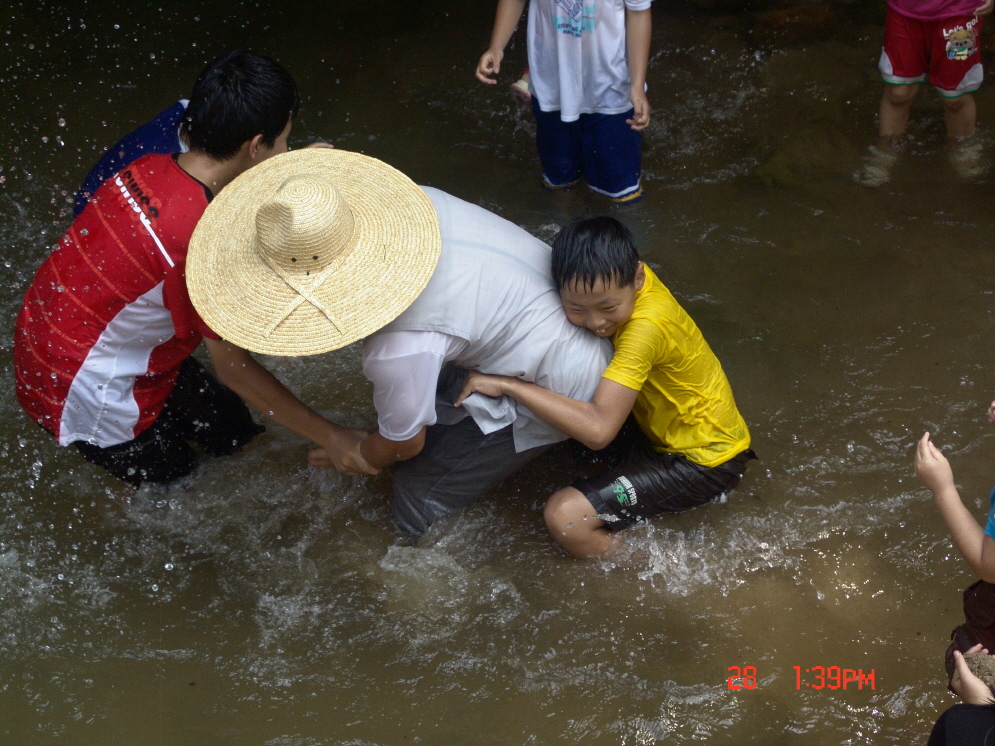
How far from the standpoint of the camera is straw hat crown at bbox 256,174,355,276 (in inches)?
77.2

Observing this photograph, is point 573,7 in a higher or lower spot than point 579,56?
higher

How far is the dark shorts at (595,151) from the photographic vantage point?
3.53 metres

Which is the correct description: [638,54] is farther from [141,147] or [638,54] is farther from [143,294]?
[143,294]

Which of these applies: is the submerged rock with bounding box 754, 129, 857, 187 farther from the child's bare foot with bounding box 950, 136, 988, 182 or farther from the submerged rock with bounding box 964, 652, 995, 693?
the submerged rock with bounding box 964, 652, 995, 693

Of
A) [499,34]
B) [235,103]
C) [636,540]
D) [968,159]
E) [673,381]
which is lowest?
[636,540]

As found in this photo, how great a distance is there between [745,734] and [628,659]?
15.1 inches

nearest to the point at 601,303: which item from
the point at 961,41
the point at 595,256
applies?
the point at 595,256

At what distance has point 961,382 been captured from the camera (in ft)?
10.5

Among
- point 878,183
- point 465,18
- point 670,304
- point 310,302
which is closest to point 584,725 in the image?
point 670,304

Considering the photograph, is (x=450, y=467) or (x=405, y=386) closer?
(x=405, y=386)

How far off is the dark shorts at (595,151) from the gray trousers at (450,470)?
151 centimetres

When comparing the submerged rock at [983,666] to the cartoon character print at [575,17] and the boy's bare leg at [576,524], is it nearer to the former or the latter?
the boy's bare leg at [576,524]

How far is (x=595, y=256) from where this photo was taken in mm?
2260
